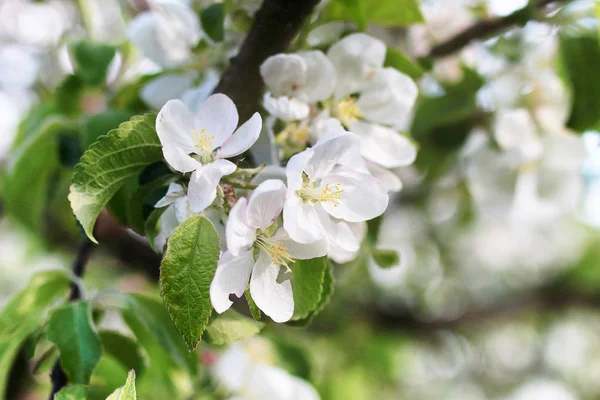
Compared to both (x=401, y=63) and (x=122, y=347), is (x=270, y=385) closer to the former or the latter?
(x=122, y=347)

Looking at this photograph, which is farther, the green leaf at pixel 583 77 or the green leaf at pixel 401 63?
the green leaf at pixel 583 77

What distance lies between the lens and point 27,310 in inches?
22.3

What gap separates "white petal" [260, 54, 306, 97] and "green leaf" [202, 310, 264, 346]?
0.20 metres

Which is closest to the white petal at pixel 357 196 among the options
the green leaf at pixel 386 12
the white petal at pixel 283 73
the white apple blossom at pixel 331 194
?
the white apple blossom at pixel 331 194

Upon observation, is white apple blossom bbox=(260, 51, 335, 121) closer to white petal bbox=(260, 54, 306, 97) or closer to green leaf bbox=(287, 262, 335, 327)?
white petal bbox=(260, 54, 306, 97)

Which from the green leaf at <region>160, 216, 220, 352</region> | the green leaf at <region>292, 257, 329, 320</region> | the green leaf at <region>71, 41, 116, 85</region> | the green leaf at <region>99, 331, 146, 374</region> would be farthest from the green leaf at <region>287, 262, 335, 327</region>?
the green leaf at <region>71, 41, 116, 85</region>

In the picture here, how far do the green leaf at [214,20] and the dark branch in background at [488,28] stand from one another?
37cm

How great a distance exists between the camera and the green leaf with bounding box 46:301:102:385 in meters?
0.46

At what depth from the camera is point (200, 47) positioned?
0.60m

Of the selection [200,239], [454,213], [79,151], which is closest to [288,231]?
[200,239]

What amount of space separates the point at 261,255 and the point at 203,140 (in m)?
0.09

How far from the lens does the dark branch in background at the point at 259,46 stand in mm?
486

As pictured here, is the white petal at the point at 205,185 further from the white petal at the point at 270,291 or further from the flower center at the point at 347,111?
the flower center at the point at 347,111

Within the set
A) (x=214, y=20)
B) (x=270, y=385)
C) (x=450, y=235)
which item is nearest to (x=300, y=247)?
(x=214, y=20)
